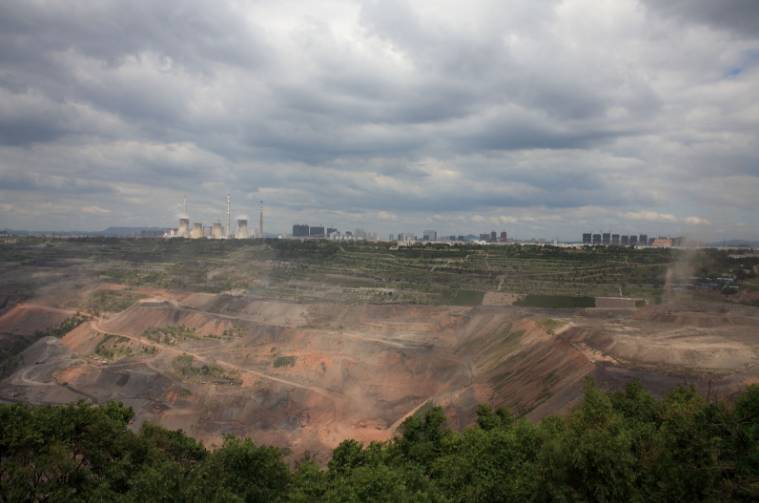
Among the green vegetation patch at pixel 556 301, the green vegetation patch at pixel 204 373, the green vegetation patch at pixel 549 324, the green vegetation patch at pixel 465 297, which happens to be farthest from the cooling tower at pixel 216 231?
the green vegetation patch at pixel 549 324

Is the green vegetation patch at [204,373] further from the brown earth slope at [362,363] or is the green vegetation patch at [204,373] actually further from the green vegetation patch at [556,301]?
the green vegetation patch at [556,301]

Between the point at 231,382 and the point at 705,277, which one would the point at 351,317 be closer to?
the point at 231,382

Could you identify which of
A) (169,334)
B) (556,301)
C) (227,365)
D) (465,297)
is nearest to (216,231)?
(169,334)

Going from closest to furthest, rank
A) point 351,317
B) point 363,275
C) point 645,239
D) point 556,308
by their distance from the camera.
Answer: point 556,308 < point 351,317 < point 363,275 < point 645,239

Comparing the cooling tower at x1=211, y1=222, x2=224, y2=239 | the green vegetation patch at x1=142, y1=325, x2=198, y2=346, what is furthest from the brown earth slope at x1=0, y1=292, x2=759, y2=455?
the cooling tower at x1=211, y1=222, x2=224, y2=239

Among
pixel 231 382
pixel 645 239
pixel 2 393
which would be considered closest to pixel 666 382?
pixel 231 382

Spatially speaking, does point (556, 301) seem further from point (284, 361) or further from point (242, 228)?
point (242, 228)
